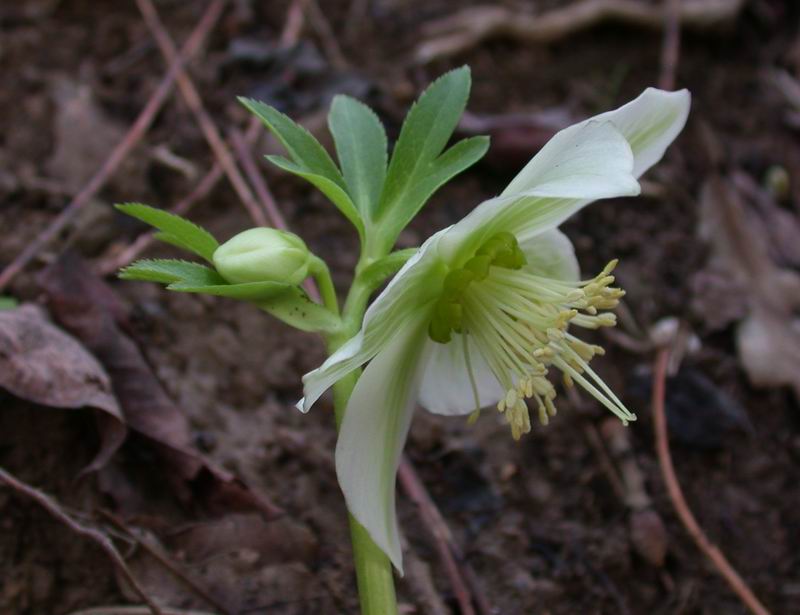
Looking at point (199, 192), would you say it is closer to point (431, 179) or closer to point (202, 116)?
point (202, 116)

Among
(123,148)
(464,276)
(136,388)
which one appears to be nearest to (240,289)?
(464,276)

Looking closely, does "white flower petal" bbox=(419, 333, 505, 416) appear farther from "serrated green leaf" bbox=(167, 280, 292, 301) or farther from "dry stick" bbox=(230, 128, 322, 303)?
"dry stick" bbox=(230, 128, 322, 303)

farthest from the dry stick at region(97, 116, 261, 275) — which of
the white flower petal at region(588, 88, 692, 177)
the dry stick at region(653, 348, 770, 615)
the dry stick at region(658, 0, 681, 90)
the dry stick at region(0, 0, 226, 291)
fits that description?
the dry stick at region(658, 0, 681, 90)

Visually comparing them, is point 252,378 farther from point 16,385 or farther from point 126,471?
point 16,385

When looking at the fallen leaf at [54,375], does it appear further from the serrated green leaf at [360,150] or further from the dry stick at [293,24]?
the dry stick at [293,24]

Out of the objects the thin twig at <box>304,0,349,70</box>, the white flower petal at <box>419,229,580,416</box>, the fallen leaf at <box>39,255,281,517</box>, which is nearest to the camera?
the white flower petal at <box>419,229,580,416</box>

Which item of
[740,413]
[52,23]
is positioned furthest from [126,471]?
[52,23]
